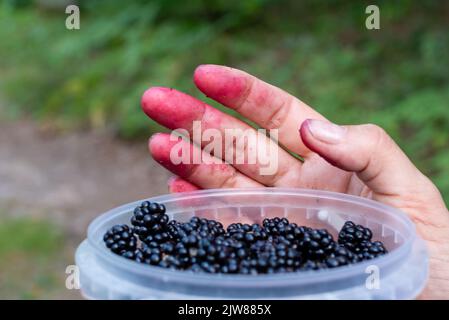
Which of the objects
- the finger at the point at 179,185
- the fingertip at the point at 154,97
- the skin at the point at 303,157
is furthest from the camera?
the finger at the point at 179,185

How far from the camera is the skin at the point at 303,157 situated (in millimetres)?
1286

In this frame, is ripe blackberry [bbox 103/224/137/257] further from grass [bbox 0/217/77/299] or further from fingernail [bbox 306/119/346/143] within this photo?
grass [bbox 0/217/77/299]

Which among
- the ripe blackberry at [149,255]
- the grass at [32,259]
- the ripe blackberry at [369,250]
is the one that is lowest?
the grass at [32,259]

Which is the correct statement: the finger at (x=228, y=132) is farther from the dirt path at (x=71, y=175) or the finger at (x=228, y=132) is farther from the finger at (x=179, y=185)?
the dirt path at (x=71, y=175)

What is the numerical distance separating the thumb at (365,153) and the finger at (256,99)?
26 centimetres

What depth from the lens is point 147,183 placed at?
4035mm

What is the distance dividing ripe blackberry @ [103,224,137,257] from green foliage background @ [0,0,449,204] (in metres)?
2.17

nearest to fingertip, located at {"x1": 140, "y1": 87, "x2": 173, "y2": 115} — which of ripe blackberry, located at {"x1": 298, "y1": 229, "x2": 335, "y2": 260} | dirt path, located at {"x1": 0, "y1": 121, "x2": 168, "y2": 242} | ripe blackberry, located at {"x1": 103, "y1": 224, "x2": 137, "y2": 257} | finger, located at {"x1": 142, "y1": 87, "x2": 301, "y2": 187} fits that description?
finger, located at {"x1": 142, "y1": 87, "x2": 301, "y2": 187}

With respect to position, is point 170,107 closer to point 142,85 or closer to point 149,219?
point 149,219

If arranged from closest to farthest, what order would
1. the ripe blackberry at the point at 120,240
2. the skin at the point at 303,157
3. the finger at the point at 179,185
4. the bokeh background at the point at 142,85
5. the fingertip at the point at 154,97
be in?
the ripe blackberry at the point at 120,240, the skin at the point at 303,157, the fingertip at the point at 154,97, the finger at the point at 179,185, the bokeh background at the point at 142,85

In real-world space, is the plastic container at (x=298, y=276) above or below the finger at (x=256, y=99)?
below

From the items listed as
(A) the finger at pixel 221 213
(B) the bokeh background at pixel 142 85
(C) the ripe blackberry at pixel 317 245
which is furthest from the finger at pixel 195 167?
(B) the bokeh background at pixel 142 85

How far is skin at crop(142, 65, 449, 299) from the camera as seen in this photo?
1286mm
